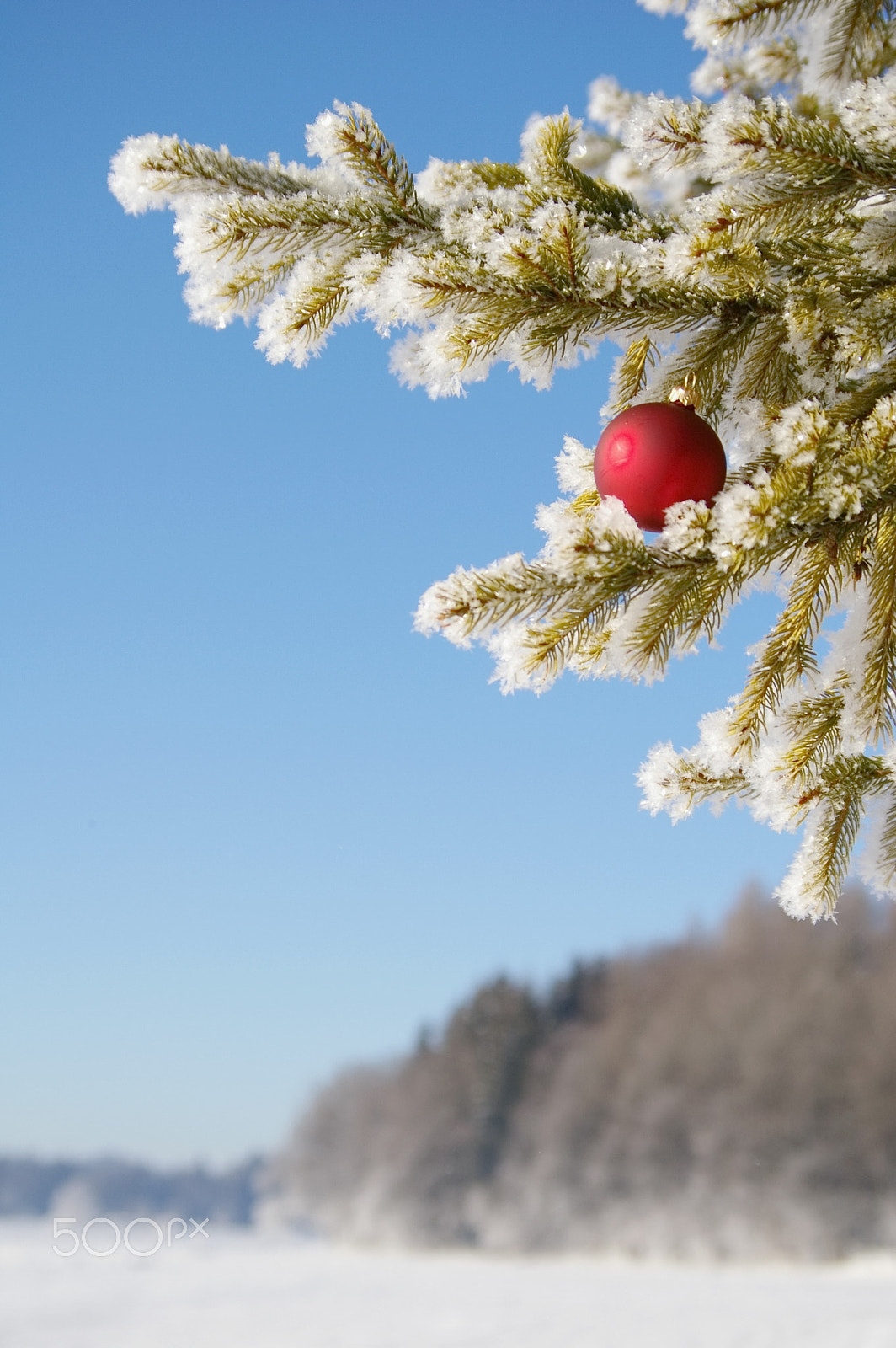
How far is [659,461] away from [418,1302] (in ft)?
86.9

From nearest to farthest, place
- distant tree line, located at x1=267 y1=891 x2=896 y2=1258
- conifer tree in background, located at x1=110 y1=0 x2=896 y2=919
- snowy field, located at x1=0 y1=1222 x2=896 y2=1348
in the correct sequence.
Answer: conifer tree in background, located at x1=110 y1=0 x2=896 y2=919
snowy field, located at x1=0 y1=1222 x2=896 y2=1348
distant tree line, located at x1=267 y1=891 x2=896 y2=1258

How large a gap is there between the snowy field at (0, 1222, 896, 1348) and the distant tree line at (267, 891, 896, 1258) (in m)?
1.01

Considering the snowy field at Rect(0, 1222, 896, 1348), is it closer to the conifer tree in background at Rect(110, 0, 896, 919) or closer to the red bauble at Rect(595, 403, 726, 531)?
the conifer tree in background at Rect(110, 0, 896, 919)

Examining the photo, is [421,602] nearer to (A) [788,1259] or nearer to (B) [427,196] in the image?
(B) [427,196]

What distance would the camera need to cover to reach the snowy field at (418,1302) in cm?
1612

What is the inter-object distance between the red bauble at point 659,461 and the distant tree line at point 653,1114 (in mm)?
26321

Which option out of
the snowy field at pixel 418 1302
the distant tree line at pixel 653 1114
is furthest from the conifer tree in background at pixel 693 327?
the distant tree line at pixel 653 1114

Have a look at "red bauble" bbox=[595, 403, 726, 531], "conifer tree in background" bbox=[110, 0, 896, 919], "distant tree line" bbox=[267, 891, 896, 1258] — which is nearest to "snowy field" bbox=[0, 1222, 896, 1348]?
"distant tree line" bbox=[267, 891, 896, 1258]

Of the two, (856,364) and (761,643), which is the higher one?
(856,364)

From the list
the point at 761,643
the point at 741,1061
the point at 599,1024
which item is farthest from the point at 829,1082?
the point at 761,643

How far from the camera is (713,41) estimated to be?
1.30 m

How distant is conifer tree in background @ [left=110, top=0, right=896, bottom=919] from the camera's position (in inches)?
36.7

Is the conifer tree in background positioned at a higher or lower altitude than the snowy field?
higher

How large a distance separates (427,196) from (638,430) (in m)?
0.51
